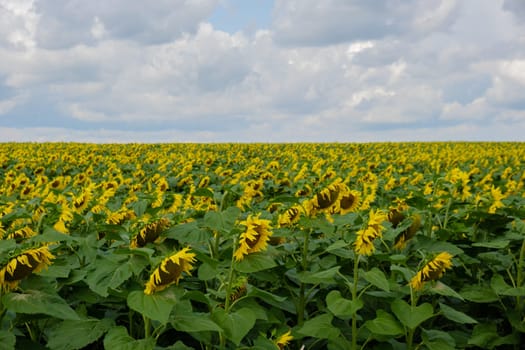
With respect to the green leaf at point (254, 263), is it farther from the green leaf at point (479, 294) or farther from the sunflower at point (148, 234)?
the green leaf at point (479, 294)

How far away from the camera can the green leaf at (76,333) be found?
2.94 m

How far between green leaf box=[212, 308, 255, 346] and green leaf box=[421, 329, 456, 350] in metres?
1.23

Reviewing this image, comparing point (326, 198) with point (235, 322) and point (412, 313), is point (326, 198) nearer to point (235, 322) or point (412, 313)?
point (412, 313)

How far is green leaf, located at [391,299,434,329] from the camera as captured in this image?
3413mm

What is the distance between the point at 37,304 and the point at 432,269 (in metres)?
2.15

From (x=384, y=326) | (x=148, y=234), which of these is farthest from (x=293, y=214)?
(x=148, y=234)

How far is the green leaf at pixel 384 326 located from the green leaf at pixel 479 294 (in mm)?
946

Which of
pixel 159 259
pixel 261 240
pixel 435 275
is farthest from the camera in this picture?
pixel 435 275

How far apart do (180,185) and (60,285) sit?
7.93m

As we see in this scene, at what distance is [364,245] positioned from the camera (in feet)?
11.7

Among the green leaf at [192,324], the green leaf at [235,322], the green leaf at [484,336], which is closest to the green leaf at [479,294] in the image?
the green leaf at [484,336]

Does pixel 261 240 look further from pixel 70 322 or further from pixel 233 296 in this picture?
pixel 70 322

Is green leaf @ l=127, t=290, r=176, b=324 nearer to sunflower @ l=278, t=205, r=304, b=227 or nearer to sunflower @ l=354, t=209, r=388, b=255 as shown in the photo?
sunflower @ l=354, t=209, r=388, b=255

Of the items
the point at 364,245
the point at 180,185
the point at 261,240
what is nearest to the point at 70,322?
the point at 261,240
